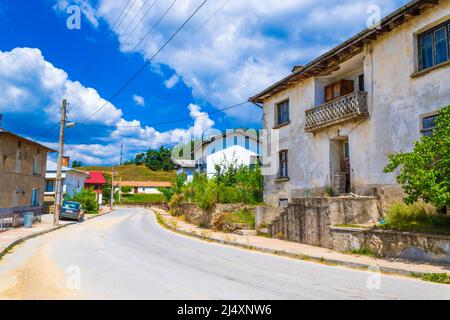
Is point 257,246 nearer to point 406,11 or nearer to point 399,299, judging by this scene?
point 399,299

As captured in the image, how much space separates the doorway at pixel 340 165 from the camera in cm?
1850

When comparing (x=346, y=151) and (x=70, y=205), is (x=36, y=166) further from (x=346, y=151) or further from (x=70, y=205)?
(x=346, y=151)

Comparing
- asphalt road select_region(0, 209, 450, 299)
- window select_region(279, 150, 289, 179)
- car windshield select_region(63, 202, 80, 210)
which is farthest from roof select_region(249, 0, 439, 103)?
car windshield select_region(63, 202, 80, 210)

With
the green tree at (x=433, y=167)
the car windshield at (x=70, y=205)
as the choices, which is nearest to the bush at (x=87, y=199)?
the car windshield at (x=70, y=205)

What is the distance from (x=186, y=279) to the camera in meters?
8.45

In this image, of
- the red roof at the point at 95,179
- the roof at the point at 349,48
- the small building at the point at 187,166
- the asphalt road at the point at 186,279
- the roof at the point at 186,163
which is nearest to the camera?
the asphalt road at the point at 186,279

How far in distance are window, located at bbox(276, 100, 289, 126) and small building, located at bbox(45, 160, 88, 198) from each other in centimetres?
3301

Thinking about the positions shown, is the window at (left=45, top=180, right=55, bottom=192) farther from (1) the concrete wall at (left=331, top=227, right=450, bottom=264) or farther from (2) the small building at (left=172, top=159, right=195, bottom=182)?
(1) the concrete wall at (left=331, top=227, right=450, bottom=264)

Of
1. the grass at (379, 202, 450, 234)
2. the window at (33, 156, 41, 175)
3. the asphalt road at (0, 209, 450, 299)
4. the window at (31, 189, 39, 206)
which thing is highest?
the window at (33, 156, 41, 175)

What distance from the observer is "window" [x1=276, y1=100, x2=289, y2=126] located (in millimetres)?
23219

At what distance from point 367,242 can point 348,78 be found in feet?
32.2

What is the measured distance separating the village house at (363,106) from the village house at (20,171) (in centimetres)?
2143

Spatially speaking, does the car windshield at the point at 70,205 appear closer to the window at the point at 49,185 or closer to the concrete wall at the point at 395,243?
the window at the point at 49,185
